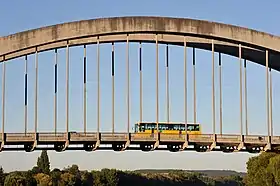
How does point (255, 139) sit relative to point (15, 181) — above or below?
above

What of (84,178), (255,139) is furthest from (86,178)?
(255,139)

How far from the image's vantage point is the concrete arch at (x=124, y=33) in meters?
43.2

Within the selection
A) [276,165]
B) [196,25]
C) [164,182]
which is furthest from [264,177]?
[164,182]

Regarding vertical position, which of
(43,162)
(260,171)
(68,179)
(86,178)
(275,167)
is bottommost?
(86,178)

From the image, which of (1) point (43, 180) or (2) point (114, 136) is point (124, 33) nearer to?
(2) point (114, 136)

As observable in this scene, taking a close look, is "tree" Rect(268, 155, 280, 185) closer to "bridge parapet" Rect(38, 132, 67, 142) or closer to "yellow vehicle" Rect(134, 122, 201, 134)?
"yellow vehicle" Rect(134, 122, 201, 134)

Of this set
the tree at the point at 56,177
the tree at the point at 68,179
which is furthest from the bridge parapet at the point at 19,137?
the tree at the point at 68,179

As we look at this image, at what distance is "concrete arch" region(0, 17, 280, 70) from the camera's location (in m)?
43.2

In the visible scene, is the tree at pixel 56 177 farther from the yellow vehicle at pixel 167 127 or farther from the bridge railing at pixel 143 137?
the bridge railing at pixel 143 137

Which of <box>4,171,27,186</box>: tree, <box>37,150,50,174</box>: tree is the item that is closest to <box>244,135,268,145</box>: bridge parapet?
<box>4,171,27,186</box>: tree

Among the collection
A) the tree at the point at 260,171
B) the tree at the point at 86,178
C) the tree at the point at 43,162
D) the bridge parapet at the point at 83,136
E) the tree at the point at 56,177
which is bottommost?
the tree at the point at 86,178

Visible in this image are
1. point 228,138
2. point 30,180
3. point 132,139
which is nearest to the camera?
point 132,139

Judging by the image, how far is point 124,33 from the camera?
146 feet

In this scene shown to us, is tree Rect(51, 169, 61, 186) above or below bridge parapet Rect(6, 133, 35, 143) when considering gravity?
below
